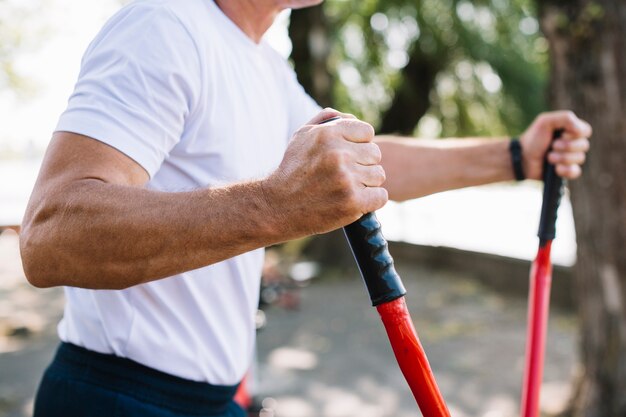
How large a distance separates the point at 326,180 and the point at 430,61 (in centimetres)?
1238

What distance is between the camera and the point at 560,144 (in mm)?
2078

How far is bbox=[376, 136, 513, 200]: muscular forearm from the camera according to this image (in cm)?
222

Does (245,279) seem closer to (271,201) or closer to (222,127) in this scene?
(222,127)

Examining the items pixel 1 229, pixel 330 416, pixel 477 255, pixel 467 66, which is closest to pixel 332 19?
pixel 467 66

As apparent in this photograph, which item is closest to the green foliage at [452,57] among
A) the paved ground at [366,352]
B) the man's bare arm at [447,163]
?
the paved ground at [366,352]

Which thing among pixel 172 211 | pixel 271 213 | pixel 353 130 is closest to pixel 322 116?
pixel 353 130

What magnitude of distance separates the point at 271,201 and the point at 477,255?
917 centimetres

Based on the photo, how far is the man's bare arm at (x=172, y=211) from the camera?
1105 mm

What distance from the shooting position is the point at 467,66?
1308 cm

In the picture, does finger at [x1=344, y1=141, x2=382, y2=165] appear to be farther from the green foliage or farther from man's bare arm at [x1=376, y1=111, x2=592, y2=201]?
the green foliage

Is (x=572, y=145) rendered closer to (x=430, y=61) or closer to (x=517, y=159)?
(x=517, y=159)

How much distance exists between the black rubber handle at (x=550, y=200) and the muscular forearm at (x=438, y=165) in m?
0.18

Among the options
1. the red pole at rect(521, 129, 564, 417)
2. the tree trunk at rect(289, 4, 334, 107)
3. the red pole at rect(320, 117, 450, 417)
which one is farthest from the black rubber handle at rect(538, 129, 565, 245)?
the tree trunk at rect(289, 4, 334, 107)

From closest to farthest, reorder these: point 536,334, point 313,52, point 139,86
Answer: point 139,86 → point 536,334 → point 313,52
